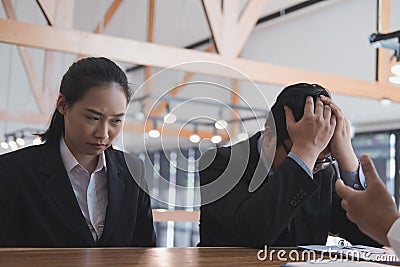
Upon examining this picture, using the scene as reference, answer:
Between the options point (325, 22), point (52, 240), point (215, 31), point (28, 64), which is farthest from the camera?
point (325, 22)

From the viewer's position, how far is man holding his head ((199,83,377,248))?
1.36 m

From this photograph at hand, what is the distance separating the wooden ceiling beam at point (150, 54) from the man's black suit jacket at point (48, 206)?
2.06 metres

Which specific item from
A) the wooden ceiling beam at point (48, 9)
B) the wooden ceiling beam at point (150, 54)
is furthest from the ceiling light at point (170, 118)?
the wooden ceiling beam at point (48, 9)

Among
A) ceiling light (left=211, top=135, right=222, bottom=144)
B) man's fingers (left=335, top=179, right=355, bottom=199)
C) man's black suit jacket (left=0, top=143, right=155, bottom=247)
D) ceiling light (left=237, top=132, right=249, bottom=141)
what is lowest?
man's black suit jacket (left=0, top=143, right=155, bottom=247)

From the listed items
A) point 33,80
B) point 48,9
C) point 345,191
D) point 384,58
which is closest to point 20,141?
point 33,80

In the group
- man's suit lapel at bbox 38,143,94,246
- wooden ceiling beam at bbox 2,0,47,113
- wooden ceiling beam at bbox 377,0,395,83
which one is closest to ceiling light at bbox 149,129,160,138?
man's suit lapel at bbox 38,143,94,246

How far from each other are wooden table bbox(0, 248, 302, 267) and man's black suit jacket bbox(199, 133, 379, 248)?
3.4 inches

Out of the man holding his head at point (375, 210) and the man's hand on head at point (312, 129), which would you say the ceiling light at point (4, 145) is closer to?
the man's hand on head at point (312, 129)

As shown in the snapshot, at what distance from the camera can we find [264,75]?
4723mm

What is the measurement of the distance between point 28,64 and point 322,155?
14.5 feet

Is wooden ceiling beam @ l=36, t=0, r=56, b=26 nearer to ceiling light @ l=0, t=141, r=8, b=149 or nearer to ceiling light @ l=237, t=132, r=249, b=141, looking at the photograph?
ceiling light @ l=0, t=141, r=8, b=149

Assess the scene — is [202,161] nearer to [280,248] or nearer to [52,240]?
[280,248]

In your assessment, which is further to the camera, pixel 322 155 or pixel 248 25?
pixel 248 25

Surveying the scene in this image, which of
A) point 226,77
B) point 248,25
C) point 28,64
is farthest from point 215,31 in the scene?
point 226,77
